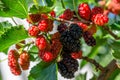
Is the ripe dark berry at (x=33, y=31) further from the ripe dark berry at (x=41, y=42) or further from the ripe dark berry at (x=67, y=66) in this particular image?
the ripe dark berry at (x=67, y=66)

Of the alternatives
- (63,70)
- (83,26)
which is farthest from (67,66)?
(83,26)

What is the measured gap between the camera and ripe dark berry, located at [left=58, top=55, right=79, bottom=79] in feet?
3.78

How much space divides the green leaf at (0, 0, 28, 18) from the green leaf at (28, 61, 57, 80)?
17cm

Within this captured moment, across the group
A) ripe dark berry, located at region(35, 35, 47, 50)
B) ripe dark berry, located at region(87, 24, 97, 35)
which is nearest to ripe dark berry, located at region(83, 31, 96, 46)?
ripe dark berry, located at region(87, 24, 97, 35)

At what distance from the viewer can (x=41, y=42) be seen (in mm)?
1091

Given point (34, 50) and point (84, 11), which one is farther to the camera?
point (34, 50)

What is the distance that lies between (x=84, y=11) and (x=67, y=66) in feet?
0.53

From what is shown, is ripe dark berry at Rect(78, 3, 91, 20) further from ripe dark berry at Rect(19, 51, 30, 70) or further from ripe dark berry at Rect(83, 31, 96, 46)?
ripe dark berry at Rect(19, 51, 30, 70)

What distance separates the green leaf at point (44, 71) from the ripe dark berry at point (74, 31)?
11 cm

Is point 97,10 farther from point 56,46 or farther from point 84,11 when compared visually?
point 56,46

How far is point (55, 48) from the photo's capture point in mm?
1125

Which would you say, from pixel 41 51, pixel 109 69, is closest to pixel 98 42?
pixel 109 69

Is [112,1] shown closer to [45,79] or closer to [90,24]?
[90,24]

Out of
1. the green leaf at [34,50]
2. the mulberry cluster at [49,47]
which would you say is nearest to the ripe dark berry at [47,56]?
the mulberry cluster at [49,47]
